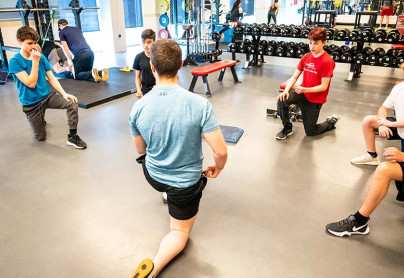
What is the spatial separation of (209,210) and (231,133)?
128 centimetres

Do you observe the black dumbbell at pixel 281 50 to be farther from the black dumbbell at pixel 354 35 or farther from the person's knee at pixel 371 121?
the person's knee at pixel 371 121

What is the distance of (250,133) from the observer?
10.7 feet

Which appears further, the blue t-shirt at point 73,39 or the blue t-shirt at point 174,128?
the blue t-shirt at point 73,39

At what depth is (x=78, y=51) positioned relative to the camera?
502cm

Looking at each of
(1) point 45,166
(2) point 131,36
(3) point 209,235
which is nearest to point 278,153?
(3) point 209,235

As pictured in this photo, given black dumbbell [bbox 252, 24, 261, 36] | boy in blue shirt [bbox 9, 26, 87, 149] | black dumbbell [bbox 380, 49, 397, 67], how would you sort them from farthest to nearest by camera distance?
black dumbbell [bbox 252, 24, 261, 36] → black dumbbell [bbox 380, 49, 397, 67] → boy in blue shirt [bbox 9, 26, 87, 149]

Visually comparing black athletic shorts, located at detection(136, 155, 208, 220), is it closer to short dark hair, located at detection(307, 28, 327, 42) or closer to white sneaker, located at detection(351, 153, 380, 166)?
white sneaker, located at detection(351, 153, 380, 166)

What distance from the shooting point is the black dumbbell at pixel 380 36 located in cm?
481

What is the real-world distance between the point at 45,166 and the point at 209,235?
64.1 inches

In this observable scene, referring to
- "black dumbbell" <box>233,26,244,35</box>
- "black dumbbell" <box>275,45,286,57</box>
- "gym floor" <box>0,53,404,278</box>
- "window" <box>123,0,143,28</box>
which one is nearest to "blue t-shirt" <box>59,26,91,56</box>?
"gym floor" <box>0,53,404,278</box>

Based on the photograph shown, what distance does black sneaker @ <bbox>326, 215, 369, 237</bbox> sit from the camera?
1.80 m

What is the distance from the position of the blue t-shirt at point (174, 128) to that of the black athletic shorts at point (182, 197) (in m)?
A: 0.03

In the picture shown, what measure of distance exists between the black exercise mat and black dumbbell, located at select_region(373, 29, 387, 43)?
385 cm

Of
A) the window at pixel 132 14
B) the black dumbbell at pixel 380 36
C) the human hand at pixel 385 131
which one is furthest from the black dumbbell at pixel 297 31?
the window at pixel 132 14
